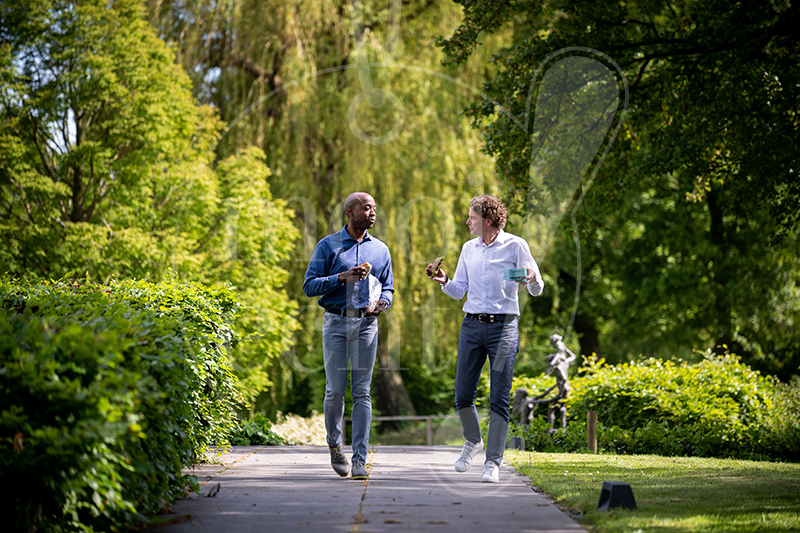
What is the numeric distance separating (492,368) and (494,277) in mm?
631

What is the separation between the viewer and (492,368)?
509 cm

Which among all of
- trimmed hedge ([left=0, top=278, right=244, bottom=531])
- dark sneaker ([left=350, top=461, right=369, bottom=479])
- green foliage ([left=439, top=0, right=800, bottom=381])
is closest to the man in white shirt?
dark sneaker ([left=350, top=461, right=369, bottom=479])

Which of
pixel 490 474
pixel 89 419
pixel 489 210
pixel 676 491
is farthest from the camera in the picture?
pixel 489 210

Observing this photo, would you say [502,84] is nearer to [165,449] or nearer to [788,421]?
[788,421]

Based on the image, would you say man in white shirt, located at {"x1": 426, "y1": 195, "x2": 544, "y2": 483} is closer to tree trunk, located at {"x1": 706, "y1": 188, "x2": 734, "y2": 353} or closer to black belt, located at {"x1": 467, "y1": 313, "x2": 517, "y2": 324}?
black belt, located at {"x1": 467, "y1": 313, "x2": 517, "y2": 324}

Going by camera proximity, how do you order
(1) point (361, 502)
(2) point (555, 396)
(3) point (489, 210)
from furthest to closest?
1. (2) point (555, 396)
2. (3) point (489, 210)
3. (1) point (361, 502)

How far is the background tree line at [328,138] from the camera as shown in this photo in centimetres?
915

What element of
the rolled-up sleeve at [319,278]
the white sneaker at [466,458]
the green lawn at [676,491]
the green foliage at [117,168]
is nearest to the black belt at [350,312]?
the rolled-up sleeve at [319,278]

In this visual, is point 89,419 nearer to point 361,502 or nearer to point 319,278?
point 361,502

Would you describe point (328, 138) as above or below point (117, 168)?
above

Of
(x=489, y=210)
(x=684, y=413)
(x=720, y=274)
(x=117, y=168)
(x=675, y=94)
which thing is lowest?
(x=684, y=413)

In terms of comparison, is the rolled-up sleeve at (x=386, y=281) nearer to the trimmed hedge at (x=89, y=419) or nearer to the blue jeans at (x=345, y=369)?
the blue jeans at (x=345, y=369)

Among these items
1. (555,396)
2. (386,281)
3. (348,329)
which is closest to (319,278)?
(348,329)

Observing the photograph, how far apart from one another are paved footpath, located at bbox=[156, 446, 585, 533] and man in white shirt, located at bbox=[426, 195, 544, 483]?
33 centimetres
